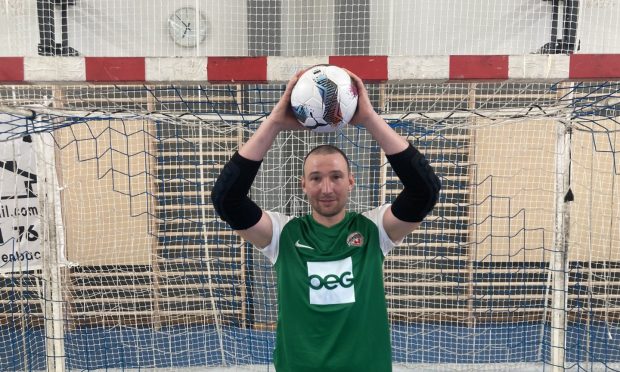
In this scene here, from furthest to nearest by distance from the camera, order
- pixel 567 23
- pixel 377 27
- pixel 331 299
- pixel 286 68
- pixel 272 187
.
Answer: pixel 272 187
pixel 377 27
pixel 567 23
pixel 286 68
pixel 331 299

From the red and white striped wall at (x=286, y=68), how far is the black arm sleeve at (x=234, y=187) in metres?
0.61

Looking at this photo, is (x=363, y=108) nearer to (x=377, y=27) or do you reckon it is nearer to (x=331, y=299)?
(x=331, y=299)

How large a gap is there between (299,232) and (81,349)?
14.7ft

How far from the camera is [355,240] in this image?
1866 millimetres

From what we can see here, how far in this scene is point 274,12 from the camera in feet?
15.6

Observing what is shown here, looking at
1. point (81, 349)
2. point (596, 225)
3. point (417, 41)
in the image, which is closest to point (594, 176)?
point (596, 225)

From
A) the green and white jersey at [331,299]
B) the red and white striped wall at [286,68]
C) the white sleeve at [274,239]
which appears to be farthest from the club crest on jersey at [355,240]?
the red and white striped wall at [286,68]

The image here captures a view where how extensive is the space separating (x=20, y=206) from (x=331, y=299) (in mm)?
3175

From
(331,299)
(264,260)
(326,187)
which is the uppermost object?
(326,187)

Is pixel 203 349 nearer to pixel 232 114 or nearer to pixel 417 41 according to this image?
pixel 232 114

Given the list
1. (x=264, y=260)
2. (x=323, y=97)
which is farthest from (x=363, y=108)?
(x=264, y=260)

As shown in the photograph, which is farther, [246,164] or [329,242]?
[329,242]

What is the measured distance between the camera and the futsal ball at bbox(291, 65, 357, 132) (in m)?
1.63

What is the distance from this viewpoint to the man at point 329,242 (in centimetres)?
168
